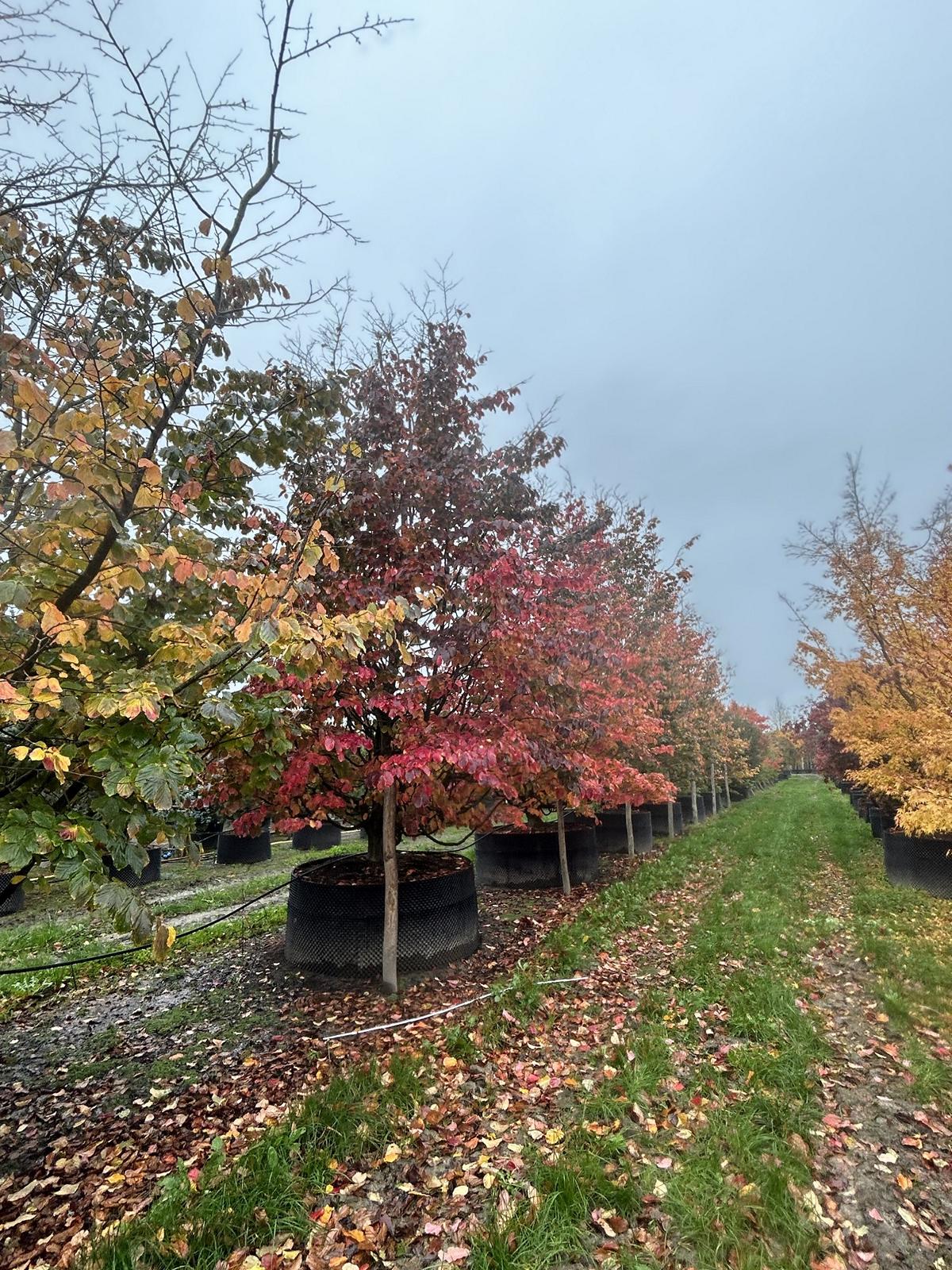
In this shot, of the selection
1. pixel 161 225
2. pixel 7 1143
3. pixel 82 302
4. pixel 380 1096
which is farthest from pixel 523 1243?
pixel 161 225

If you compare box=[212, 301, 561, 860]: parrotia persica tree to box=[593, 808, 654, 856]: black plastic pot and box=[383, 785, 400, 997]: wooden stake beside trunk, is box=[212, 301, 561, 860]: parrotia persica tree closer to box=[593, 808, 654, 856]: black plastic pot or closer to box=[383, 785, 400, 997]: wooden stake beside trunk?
box=[383, 785, 400, 997]: wooden stake beside trunk

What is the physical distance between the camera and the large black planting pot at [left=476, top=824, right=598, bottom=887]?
8.99 m

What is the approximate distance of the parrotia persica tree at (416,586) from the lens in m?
4.59

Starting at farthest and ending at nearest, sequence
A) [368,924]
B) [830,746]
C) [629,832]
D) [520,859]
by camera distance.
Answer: [830,746] → [629,832] → [520,859] → [368,924]

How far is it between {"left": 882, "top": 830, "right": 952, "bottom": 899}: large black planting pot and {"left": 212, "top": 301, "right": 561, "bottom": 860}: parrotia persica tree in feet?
22.1

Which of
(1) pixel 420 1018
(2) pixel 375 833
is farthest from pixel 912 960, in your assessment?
(2) pixel 375 833

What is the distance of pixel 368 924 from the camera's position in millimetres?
5203

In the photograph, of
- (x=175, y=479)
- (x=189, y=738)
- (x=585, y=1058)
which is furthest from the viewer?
(x=585, y=1058)

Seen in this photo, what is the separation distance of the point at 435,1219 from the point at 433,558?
13.0 feet

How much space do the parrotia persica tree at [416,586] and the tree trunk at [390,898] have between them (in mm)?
188

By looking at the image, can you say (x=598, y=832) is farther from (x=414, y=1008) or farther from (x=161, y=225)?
(x=161, y=225)

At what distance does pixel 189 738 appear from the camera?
2.34 metres

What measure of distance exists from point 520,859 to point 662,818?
9608 millimetres

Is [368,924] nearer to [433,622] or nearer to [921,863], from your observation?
[433,622]
